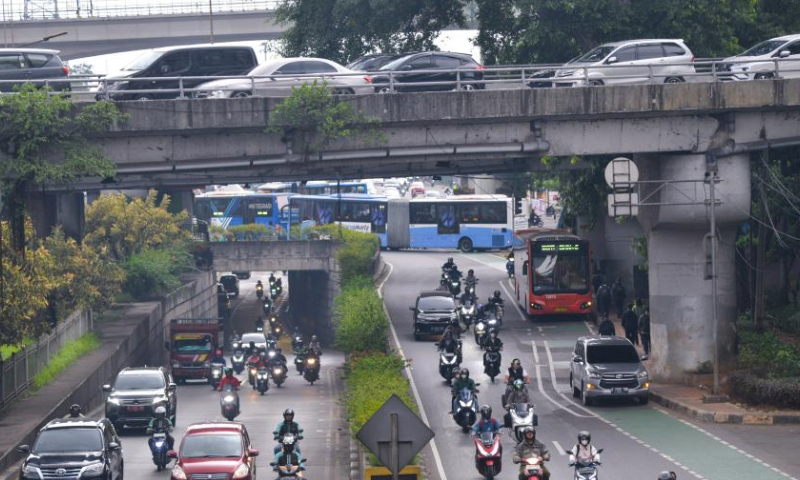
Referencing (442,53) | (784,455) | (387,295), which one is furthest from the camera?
(387,295)

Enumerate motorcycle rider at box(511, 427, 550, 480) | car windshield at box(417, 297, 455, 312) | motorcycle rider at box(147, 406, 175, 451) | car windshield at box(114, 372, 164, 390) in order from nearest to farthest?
motorcycle rider at box(511, 427, 550, 480)
motorcycle rider at box(147, 406, 175, 451)
car windshield at box(114, 372, 164, 390)
car windshield at box(417, 297, 455, 312)

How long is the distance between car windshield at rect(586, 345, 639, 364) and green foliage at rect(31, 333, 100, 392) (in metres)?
15.4

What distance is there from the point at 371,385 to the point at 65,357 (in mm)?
15617

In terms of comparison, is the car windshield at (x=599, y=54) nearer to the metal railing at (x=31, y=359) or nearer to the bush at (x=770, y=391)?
the bush at (x=770, y=391)

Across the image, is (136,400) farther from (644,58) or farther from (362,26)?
(362,26)

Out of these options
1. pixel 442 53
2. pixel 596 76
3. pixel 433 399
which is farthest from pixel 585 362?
pixel 442 53

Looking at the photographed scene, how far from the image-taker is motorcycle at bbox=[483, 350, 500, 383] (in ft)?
129

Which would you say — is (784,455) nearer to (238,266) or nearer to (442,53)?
(442,53)

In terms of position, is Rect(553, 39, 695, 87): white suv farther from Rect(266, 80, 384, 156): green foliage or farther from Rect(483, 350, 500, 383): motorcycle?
Rect(483, 350, 500, 383): motorcycle

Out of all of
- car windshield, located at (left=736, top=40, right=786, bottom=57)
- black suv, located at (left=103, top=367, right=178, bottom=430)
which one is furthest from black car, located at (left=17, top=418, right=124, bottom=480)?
car windshield, located at (left=736, top=40, right=786, bottom=57)

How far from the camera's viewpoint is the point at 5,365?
3244cm

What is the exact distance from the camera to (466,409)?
30.5 m

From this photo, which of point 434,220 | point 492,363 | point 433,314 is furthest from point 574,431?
point 434,220

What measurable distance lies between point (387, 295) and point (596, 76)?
27.5m
